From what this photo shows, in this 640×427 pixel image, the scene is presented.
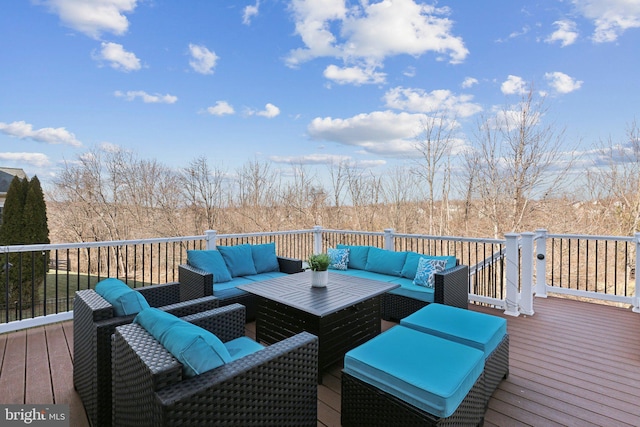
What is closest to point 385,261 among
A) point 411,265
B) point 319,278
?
point 411,265

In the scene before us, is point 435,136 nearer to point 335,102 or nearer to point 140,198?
point 335,102

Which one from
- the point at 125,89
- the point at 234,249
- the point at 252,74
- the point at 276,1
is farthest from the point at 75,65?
the point at 234,249

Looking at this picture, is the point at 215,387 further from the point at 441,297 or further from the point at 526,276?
the point at 526,276

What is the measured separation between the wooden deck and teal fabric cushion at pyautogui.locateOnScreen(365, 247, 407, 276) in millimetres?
831

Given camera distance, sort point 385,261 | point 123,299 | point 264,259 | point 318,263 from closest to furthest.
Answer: point 123,299 → point 318,263 → point 385,261 → point 264,259

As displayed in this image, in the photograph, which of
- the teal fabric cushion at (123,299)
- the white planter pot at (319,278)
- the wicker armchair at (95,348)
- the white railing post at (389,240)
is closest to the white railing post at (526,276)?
the white railing post at (389,240)

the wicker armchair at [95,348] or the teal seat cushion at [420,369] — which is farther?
the wicker armchair at [95,348]

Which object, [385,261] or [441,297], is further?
[385,261]

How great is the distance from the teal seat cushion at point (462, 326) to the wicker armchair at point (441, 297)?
0.74 metres

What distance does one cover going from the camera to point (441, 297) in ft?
11.5

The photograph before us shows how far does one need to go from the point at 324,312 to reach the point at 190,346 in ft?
4.23

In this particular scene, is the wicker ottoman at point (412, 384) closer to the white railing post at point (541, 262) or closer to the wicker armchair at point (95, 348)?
the wicker armchair at point (95, 348)

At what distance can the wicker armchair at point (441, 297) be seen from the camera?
3529 millimetres

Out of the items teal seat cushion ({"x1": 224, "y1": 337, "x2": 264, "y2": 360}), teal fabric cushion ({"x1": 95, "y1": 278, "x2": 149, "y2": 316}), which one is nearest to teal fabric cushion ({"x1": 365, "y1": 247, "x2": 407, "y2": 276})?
teal seat cushion ({"x1": 224, "y1": 337, "x2": 264, "y2": 360})
